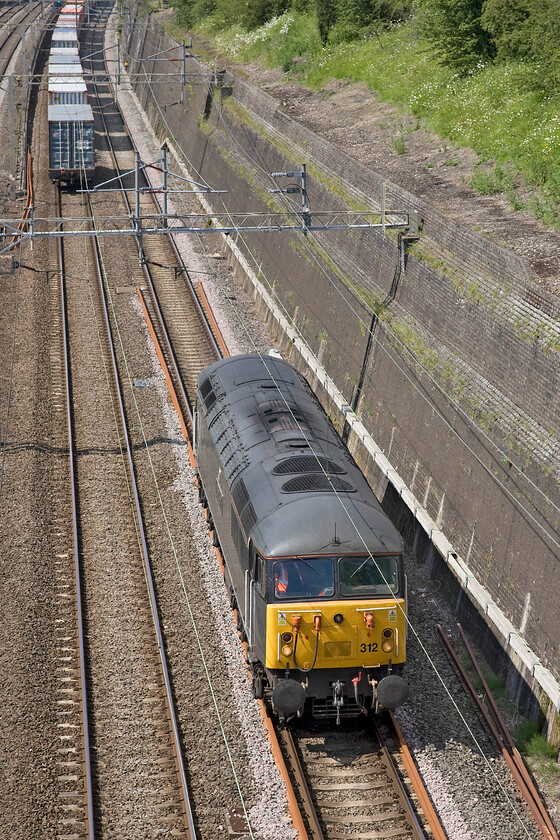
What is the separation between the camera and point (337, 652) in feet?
38.5

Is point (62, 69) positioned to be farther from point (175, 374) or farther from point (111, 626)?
point (111, 626)

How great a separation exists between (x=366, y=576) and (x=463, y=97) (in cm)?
1905

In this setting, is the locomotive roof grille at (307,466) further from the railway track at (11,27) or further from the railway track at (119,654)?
the railway track at (11,27)

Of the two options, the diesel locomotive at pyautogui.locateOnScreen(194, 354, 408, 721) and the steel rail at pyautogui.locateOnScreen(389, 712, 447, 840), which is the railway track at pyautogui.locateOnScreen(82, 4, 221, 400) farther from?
the steel rail at pyautogui.locateOnScreen(389, 712, 447, 840)

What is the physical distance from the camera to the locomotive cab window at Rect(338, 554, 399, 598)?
11812mm

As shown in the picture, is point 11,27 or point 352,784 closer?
point 352,784

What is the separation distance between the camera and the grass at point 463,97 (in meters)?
20.4

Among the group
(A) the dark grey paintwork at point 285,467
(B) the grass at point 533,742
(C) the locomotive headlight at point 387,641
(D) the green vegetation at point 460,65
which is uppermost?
(D) the green vegetation at point 460,65

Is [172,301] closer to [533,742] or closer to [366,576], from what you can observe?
[366,576]

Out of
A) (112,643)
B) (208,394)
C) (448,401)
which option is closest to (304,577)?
(112,643)

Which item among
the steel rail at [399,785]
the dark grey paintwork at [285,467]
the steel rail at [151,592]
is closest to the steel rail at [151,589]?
the steel rail at [151,592]

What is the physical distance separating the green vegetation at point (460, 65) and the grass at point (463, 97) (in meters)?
0.04

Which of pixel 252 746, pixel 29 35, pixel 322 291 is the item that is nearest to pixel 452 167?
pixel 322 291

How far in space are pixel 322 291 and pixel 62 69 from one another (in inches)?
1435
